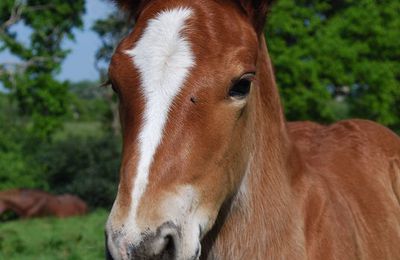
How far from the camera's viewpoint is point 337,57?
73.7 feet

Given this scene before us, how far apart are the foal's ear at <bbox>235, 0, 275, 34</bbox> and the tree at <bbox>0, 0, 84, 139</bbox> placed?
2230 centimetres

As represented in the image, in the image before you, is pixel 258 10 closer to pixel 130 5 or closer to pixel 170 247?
pixel 130 5

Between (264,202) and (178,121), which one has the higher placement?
(178,121)

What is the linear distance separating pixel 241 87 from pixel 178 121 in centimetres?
34

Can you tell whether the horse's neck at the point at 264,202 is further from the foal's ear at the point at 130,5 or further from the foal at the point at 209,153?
the foal's ear at the point at 130,5

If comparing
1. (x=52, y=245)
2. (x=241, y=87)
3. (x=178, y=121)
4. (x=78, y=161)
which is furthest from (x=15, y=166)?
(x=178, y=121)

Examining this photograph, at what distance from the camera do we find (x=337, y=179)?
4352 millimetres

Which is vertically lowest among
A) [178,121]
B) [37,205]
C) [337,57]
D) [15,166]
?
[15,166]

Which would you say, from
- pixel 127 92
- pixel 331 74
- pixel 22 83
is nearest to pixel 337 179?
pixel 127 92

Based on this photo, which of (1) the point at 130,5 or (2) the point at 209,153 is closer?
(2) the point at 209,153

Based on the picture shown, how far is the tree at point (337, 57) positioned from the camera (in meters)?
21.9

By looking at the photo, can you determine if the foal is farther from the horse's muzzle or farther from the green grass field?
the green grass field

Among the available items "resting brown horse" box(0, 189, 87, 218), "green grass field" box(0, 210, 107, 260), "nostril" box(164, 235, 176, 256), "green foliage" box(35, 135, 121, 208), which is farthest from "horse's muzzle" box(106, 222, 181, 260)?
"green foliage" box(35, 135, 121, 208)

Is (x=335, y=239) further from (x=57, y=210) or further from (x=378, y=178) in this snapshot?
(x=57, y=210)
